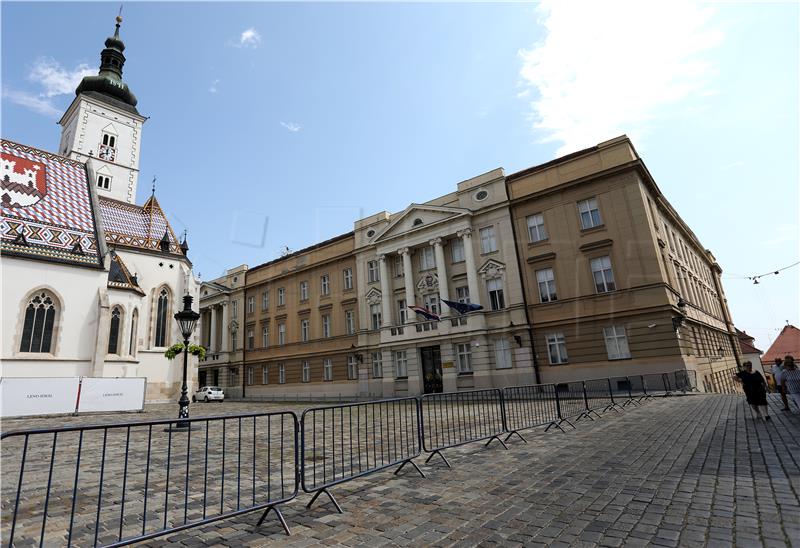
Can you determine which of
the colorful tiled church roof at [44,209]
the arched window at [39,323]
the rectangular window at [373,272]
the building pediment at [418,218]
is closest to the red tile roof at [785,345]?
the building pediment at [418,218]

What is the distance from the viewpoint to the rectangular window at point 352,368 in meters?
31.3

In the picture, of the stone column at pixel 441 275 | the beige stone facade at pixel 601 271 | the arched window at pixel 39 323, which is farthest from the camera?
the stone column at pixel 441 275

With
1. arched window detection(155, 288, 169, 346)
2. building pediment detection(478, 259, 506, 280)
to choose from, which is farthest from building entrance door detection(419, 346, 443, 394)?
arched window detection(155, 288, 169, 346)

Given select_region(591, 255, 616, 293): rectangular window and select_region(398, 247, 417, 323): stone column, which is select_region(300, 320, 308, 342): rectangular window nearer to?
select_region(398, 247, 417, 323): stone column

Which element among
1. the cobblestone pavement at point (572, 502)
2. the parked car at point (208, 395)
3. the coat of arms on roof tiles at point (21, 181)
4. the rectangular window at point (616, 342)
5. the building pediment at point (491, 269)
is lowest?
the cobblestone pavement at point (572, 502)

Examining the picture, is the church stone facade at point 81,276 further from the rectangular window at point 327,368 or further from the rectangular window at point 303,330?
the rectangular window at point 327,368

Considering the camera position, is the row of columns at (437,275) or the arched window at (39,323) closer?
the arched window at (39,323)

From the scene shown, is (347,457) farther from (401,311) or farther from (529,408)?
(401,311)

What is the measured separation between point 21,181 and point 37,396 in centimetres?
1678

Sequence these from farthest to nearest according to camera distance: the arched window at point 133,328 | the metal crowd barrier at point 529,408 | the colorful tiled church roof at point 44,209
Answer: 1. the arched window at point 133,328
2. the colorful tiled church roof at point 44,209
3. the metal crowd barrier at point 529,408

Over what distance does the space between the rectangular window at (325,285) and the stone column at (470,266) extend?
44.6ft

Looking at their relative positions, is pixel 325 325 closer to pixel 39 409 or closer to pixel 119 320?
pixel 119 320

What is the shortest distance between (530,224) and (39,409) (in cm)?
2738

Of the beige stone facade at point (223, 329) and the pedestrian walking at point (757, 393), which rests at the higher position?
the beige stone facade at point (223, 329)
